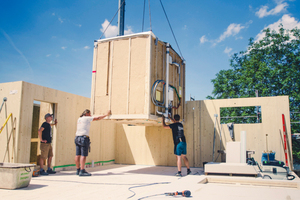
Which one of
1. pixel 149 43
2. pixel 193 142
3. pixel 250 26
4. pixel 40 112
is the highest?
pixel 250 26

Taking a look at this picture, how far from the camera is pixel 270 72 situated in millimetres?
16547

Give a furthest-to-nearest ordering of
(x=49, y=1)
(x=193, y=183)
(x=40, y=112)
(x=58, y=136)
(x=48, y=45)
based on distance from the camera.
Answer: (x=48, y=45) → (x=49, y=1) → (x=40, y=112) → (x=58, y=136) → (x=193, y=183)

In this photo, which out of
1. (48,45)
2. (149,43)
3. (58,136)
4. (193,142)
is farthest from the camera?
(48,45)

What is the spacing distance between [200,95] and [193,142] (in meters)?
12.2

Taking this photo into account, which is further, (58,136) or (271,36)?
(271,36)

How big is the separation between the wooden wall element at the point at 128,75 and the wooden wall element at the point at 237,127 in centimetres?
253

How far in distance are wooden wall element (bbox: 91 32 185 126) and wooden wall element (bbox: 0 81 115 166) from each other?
1.20 m

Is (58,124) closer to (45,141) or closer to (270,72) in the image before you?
(45,141)

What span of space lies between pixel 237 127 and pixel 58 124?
562cm

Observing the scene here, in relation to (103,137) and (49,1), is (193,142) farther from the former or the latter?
(49,1)

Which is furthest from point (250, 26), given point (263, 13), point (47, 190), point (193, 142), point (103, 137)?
point (47, 190)

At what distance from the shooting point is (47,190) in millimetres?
3752

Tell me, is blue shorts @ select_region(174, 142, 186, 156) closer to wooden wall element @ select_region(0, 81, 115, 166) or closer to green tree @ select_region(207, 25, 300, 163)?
wooden wall element @ select_region(0, 81, 115, 166)

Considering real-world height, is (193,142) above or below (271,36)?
below
